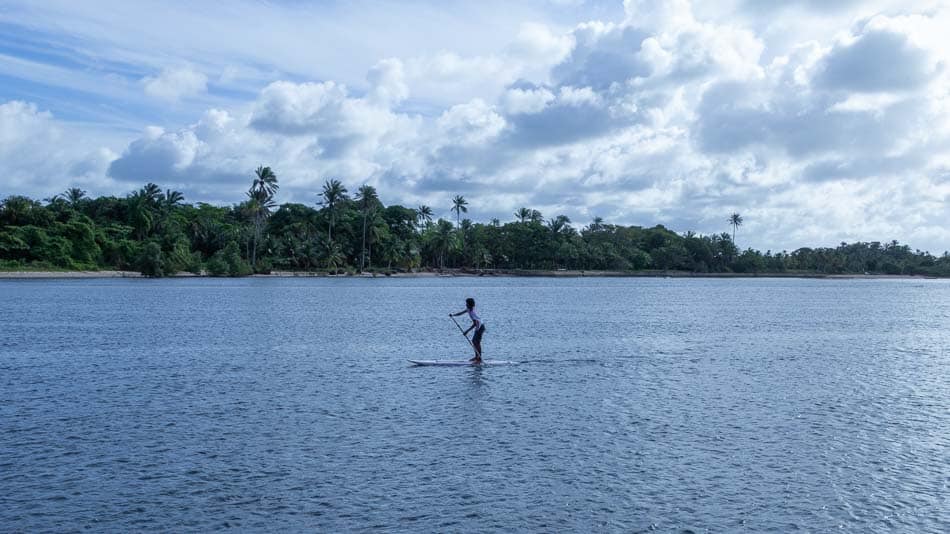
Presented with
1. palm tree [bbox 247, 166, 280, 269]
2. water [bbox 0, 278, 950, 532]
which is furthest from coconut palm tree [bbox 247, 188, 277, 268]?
water [bbox 0, 278, 950, 532]

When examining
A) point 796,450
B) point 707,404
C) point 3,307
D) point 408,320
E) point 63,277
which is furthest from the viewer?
point 63,277

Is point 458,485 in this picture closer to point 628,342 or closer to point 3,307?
point 628,342

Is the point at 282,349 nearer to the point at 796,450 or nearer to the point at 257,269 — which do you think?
the point at 796,450

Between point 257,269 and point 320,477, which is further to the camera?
point 257,269

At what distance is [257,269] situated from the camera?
15300 cm

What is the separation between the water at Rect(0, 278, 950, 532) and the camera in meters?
15.3

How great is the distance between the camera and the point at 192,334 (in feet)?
161

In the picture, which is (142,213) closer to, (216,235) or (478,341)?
(216,235)

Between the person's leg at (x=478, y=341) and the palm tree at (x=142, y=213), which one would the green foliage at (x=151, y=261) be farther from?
the person's leg at (x=478, y=341)

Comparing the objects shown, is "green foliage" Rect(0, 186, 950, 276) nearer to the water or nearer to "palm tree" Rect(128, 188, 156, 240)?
"palm tree" Rect(128, 188, 156, 240)

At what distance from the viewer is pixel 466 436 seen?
21484 millimetres

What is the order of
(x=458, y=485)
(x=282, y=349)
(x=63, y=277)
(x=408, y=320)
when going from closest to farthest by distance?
(x=458, y=485) → (x=282, y=349) → (x=408, y=320) → (x=63, y=277)

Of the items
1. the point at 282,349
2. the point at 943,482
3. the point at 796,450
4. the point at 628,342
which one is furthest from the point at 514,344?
the point at 943,482

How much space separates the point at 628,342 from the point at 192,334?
86.2 ft
